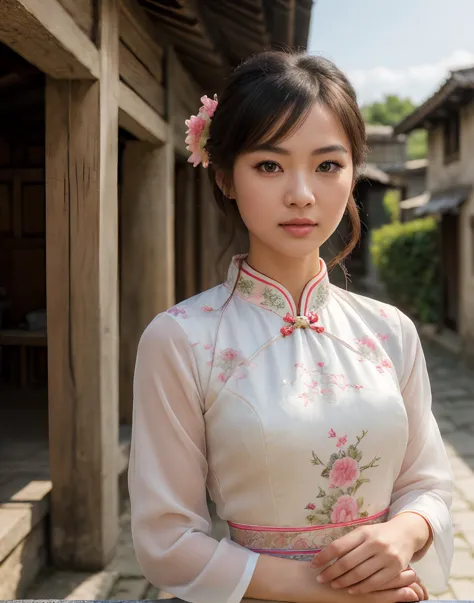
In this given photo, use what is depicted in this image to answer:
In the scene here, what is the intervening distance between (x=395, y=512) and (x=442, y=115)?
1255 centimetres

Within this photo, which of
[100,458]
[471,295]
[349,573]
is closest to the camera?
[349,573]

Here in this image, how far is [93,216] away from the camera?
3.30 m

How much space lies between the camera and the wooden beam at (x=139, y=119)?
3793mm

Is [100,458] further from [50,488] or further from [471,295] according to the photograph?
[471,295]

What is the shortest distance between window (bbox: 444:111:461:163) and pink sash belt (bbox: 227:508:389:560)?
11695 mm

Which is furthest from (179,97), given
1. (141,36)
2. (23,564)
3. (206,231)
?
(23,564)

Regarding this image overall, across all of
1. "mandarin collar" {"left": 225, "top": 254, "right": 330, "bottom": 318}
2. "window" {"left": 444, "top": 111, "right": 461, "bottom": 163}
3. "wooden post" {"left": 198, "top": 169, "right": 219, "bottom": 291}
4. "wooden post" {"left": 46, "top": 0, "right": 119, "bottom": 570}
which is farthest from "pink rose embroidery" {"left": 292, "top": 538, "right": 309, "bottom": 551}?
"window" {"left": 444, "top": 111, "right": 461, "bottom": 163}

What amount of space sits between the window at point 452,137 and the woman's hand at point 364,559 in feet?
38.6

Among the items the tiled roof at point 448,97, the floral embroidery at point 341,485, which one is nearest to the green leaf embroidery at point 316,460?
the floral embroidery at point 341,485

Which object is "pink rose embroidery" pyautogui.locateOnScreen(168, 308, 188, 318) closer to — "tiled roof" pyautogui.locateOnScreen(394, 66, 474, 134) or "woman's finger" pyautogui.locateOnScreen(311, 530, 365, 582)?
"woman's finger" pyautogui.locateOnScreen(311, 530, 365, 582)

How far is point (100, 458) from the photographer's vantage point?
3463 millimetres

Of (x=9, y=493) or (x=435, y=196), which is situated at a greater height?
(x=435, y=196)

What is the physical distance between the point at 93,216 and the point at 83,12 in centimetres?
91

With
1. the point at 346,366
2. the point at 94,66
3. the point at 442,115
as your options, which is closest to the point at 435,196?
the point at 442,115
